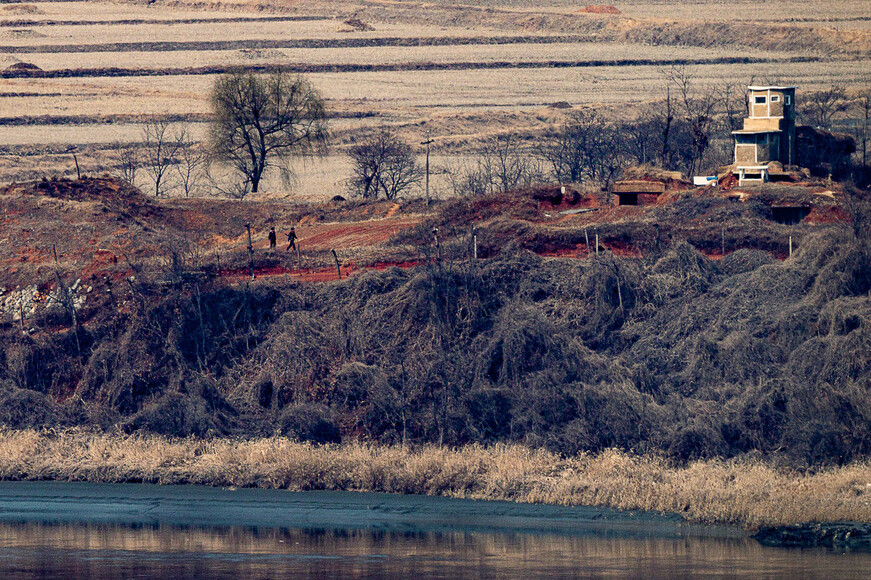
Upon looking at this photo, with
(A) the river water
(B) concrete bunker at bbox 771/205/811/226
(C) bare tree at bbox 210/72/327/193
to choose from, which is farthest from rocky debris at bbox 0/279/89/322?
(C) bare tree at bbox 210/72/327/193

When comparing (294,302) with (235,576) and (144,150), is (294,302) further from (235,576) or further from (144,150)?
(144,150)

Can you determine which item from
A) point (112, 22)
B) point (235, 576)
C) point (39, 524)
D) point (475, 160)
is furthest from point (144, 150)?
point (235, 576)

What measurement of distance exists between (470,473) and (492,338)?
510 centimetres

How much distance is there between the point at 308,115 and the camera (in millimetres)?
62344

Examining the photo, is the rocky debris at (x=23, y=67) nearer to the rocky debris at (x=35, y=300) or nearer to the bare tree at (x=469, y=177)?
the bare tree at (x=469, y=177)

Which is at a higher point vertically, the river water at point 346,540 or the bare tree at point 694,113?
the bare tree at point 694,113

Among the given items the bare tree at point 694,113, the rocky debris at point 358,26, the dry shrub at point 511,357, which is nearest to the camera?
the dry shrub at point 511,357

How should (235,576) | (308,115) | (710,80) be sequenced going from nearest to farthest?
(235,576)
(308,115)
(710,80)

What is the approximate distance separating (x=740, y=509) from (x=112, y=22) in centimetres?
11711

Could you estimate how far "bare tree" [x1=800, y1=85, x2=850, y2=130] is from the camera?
74713 millimetres

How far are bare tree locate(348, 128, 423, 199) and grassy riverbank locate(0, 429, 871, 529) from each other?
98.0ft

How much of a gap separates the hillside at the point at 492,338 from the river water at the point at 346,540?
11.1ft

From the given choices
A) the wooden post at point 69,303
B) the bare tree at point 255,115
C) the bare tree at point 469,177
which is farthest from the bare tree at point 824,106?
the wooden post at point 69,303

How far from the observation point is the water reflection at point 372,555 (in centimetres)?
1991
